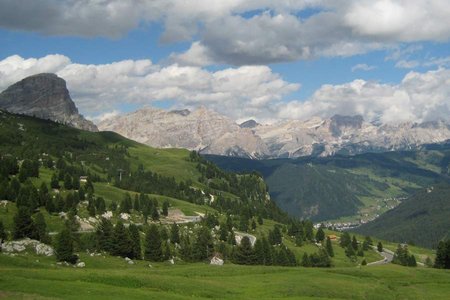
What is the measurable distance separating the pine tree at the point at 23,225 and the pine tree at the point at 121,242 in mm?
17369

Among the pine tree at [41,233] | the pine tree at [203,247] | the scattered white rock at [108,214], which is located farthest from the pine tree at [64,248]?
the scattered white rock at [108,214]

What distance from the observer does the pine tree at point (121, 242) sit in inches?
4589

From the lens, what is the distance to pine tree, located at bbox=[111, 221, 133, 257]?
11656 centimetres

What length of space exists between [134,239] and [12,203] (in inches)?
1784

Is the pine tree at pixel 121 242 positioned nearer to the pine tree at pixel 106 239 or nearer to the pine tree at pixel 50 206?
the pine tree at pixel 106 239

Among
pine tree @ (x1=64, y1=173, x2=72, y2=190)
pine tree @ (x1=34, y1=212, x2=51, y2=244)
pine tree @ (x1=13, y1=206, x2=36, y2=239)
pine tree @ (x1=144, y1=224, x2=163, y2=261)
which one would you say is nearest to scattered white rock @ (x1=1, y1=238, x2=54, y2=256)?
pine tree @ (x1=13, y1=206, x2=36, y2=239)

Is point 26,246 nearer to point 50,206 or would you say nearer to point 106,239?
point 106,239

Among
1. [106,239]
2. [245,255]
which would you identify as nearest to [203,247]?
[245,255]

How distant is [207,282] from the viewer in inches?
3115

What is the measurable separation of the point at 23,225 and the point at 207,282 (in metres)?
52.6

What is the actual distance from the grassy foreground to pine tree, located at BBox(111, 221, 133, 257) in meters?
4.80

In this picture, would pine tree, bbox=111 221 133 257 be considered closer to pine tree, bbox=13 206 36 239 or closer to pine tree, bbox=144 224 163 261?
pine tree, bbox=144 224 163 261

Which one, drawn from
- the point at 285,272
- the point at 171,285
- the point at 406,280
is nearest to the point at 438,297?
the point at 406,280

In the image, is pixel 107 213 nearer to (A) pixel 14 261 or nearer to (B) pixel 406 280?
(A) pixel 14 261
